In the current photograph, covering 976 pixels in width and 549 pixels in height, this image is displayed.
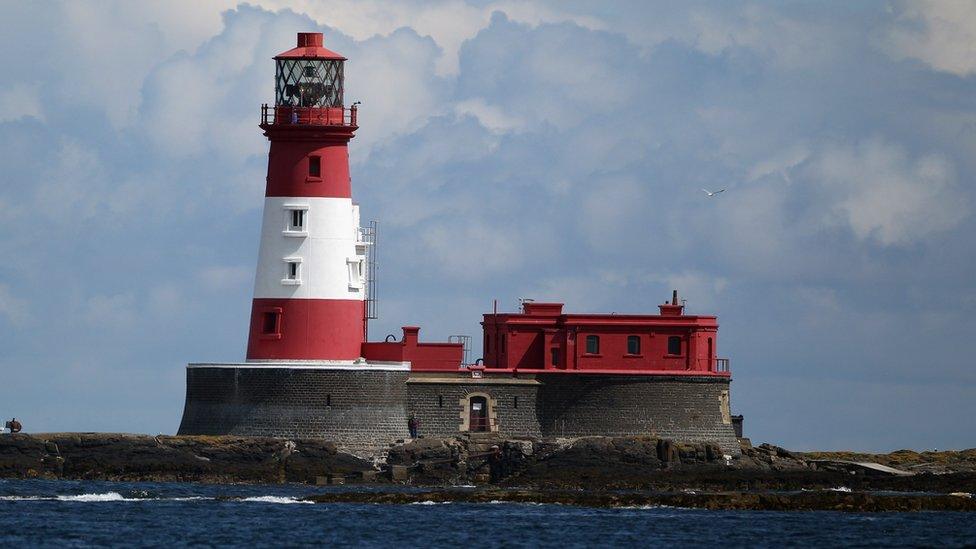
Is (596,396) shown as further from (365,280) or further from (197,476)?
(197,476)

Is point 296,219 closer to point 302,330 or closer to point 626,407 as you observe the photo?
point 302,330

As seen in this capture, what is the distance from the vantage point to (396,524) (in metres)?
47.9

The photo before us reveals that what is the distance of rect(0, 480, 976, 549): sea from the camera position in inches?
1764

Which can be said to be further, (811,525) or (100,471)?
(100,471)

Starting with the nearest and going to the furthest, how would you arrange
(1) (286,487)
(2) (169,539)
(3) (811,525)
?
(2) (169,539) → (3) (811,525) → (1) (286,487)

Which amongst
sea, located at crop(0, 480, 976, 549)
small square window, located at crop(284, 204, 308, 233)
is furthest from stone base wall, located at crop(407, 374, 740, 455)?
sea, located at crop(0, 480, 976, 549)

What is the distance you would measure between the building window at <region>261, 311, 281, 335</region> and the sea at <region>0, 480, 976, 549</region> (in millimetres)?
4736

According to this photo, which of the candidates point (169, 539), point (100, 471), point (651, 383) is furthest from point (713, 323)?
point (169, 539)

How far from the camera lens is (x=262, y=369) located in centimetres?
5609

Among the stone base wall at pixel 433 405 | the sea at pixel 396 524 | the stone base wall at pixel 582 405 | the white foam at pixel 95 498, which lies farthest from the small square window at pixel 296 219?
the white foam at pixel 95 498

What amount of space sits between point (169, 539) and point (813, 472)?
1964 cm

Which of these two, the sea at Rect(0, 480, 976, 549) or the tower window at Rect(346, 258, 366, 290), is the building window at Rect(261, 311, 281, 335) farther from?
the sea at Rect(0, 480, 976, 549)

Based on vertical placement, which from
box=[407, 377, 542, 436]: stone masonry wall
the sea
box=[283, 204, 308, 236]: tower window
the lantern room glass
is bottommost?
the sea

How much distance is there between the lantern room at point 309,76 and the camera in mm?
57125
